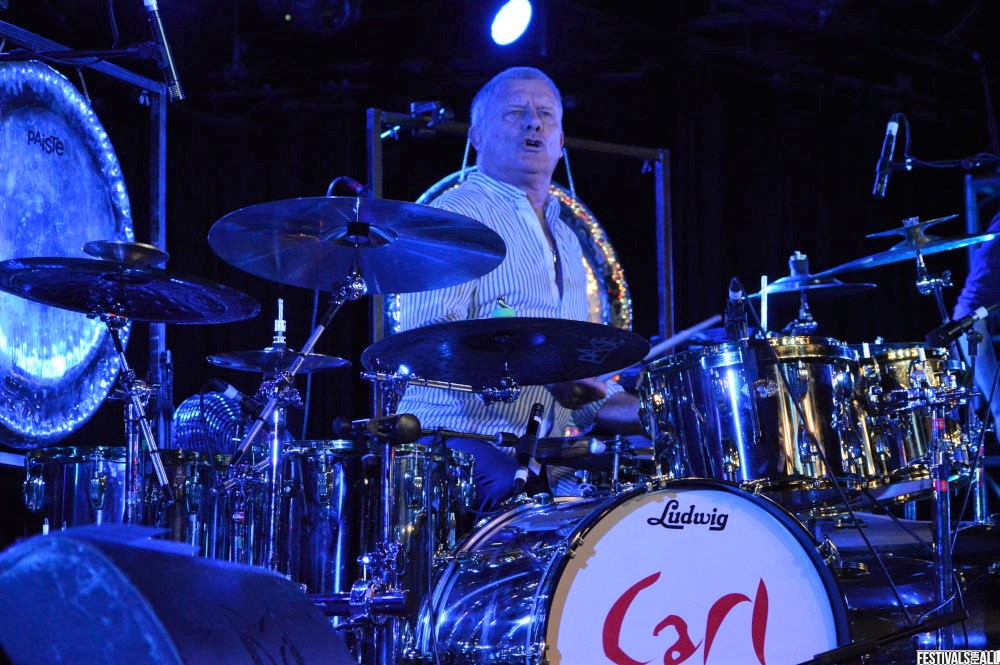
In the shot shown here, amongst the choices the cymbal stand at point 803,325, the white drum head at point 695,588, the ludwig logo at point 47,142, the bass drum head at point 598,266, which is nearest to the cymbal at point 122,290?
the ludwig logo at point 47,142

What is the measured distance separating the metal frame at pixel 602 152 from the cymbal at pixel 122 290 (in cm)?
177

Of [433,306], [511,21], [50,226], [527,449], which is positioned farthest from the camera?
[511,21]

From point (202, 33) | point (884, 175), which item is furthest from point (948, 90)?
point (202, 33)

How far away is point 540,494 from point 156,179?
2356mm

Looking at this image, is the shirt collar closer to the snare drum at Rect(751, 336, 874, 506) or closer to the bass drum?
the snare drum at Rect(751, 336, 874, 506)

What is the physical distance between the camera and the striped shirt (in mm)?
3984

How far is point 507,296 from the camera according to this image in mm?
4262

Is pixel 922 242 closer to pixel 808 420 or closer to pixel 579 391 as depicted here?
pixel 808 420

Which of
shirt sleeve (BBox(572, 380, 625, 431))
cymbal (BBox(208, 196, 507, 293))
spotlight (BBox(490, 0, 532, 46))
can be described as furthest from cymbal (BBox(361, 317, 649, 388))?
spotlight (BBox(490, 0, 532, 46))

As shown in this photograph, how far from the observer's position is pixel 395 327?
4.89 metres

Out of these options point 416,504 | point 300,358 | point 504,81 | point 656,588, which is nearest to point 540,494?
point 416,504

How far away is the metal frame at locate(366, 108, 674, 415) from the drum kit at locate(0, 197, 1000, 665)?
166cm

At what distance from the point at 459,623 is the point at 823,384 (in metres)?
1.24

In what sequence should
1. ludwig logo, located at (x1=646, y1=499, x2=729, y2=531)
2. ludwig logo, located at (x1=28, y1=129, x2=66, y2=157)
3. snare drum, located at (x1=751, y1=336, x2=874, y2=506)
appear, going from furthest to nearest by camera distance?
1. ludwig logo, located at (x1=28, y1=129, x2=66, y2=157)
2. snare drum, located at (x1=751, y1=336, x2=874, y2=506)
3. ludwig logo, located at (x1=646, y1=499, x2=729, y2=531)
